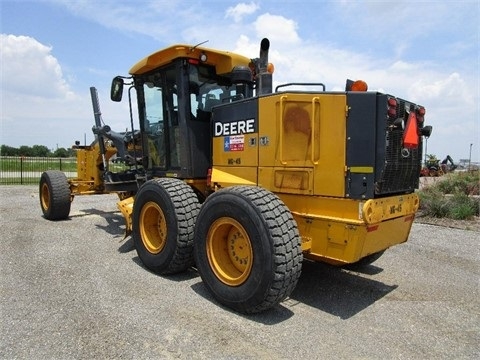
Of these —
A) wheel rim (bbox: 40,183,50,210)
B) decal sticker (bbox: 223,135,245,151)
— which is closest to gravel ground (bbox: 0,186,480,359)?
decal sticker (bbox: 223,135,245,151)

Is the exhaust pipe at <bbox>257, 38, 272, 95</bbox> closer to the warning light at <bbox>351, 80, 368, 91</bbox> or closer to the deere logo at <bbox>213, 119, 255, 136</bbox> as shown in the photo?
the deere logo at <bbox>213, 119, 255, 136</bbox>

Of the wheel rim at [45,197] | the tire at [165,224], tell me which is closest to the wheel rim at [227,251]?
the tire at [165,224]

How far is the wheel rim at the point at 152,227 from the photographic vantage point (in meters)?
5.11

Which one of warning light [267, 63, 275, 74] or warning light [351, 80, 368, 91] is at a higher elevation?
warning light [267, 63, 275, 74]

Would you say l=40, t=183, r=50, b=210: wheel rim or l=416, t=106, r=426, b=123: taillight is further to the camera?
l=40, t=183, r=50, b=210: wheel rim

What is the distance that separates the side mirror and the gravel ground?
232 centimetres

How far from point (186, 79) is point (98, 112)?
2879 mm

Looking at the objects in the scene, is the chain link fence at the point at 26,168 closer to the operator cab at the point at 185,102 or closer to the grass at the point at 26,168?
the grass at the point at 26,168

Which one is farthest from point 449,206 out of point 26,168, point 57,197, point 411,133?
point 26,168

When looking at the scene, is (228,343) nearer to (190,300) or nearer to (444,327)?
(190,300)

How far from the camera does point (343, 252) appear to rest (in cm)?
374

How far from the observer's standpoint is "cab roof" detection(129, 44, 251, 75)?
16.7 feet

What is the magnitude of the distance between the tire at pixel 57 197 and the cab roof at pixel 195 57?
3720mm

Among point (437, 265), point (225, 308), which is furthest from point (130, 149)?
point (437, 265)
